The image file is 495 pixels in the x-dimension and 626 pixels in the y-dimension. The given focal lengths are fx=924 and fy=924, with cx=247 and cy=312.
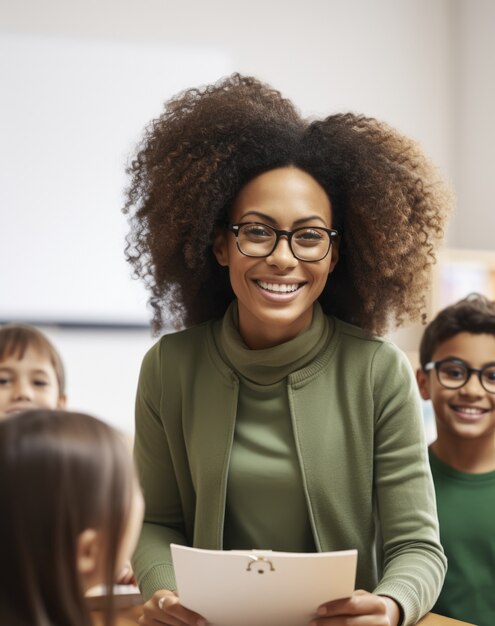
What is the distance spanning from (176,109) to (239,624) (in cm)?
93

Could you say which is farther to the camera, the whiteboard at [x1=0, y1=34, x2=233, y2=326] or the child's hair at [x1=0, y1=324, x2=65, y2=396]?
the whiteboard at [x1=0, y1=34, x2=233, y2=326]

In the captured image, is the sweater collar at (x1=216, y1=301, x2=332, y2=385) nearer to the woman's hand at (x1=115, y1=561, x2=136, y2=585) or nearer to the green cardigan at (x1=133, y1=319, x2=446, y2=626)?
the green cardigan at (x1=133, y1=319, x2=446, y2=626)

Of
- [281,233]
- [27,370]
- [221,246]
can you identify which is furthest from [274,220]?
[27,370]

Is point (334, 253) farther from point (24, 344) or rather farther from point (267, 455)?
point (24, 344)

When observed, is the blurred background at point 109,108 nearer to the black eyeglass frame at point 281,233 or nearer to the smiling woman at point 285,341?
the smiling woman at point 285,341

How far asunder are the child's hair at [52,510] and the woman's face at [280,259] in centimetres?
58

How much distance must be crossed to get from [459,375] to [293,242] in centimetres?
60

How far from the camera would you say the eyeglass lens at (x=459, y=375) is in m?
1.96

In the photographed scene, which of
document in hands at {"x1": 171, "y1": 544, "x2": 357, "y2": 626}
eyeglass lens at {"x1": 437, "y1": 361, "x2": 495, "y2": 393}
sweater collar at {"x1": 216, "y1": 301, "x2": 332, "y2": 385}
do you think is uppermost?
sweater collar at {"x1": 216, "y1": 301, "x2": 332, "y2": 385}

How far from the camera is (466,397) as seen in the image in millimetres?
1950

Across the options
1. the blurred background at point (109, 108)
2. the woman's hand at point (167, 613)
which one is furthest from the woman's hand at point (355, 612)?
the blurred background at point (109, 108)

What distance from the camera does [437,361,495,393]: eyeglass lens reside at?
6.45 feet

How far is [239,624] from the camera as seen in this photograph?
1407mm

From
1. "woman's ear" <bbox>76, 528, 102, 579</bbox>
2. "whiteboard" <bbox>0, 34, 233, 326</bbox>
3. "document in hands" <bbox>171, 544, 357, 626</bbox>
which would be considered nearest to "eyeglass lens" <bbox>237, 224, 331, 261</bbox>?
"document in hands" <bbox>171, 544, 357, 626</bbox>
